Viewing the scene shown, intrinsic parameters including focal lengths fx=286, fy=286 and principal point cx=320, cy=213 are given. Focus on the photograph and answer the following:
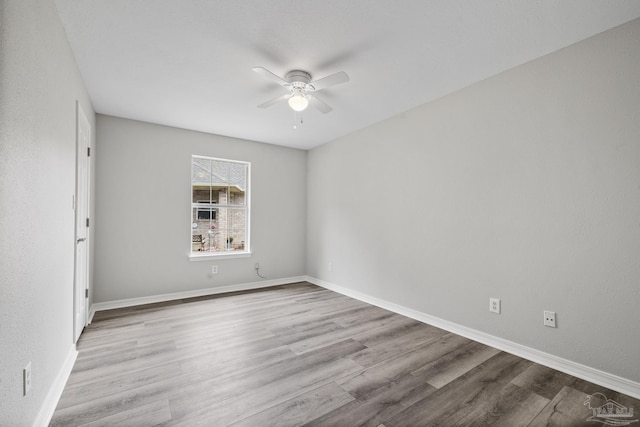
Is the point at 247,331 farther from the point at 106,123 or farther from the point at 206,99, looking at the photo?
the point at 106,123

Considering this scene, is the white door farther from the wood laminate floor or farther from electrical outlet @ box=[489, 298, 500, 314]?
electrical outlet @ box=[489, 298, 500, 314]

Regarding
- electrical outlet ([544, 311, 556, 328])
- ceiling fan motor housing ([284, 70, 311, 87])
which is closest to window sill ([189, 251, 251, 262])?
ceiling fan motor housing ([284, 70, 311, 87])

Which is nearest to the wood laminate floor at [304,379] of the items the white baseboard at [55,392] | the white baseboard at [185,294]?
the white baseboard at [55,392]

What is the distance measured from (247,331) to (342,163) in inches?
110

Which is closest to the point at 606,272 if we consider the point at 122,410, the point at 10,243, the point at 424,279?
the point at 424,279

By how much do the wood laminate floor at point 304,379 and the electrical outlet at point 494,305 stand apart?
34 cm

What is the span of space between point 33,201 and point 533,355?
357 cm

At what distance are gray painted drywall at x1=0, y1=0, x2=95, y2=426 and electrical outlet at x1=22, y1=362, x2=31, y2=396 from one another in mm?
42

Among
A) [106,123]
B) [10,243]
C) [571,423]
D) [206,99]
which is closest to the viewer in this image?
[10,243]

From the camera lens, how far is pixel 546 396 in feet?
6.15

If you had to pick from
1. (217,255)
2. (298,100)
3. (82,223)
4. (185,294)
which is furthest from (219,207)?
(298,100)

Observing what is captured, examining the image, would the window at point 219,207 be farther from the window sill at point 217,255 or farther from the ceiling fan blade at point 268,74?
the ceiling fan blade at point 268,74

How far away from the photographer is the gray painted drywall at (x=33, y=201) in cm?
118

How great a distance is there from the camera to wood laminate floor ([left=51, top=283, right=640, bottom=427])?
1685 mm
